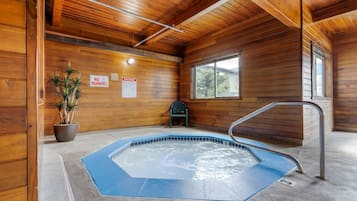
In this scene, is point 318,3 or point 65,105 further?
point 65,105

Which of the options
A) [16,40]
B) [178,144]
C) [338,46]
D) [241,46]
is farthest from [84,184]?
[338,46]

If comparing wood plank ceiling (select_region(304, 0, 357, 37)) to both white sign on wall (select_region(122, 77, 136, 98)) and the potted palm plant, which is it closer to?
white sign on wall (select_region(122, 77, 136, 98))

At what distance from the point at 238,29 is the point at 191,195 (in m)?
4.30

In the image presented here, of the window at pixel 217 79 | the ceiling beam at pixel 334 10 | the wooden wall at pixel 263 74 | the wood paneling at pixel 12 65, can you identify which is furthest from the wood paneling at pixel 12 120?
the ceiling beam at pixel 334 10

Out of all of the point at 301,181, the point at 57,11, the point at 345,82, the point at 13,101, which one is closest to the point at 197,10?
the point at 57,11

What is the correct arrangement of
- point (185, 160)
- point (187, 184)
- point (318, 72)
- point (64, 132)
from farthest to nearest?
point (318, 72) → point (64, 132) → point (185, 160) → point (187, 184)

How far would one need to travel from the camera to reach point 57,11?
3.42 m

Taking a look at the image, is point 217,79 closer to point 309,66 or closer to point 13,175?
point 309,66

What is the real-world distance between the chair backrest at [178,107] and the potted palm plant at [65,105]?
9.69ft

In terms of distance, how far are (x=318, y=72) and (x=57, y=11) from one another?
6.16m

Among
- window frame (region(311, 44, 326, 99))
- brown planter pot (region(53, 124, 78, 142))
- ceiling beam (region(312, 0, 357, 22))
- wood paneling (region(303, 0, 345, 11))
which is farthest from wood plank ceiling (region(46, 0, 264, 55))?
brown planter pot (region(53, 124, 78, 142))

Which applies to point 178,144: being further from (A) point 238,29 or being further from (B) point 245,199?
(A) point 238,29

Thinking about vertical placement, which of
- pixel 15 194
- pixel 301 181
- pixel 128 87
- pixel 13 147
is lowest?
pixel 301 181

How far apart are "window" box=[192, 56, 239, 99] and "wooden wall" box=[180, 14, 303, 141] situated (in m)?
0.24
